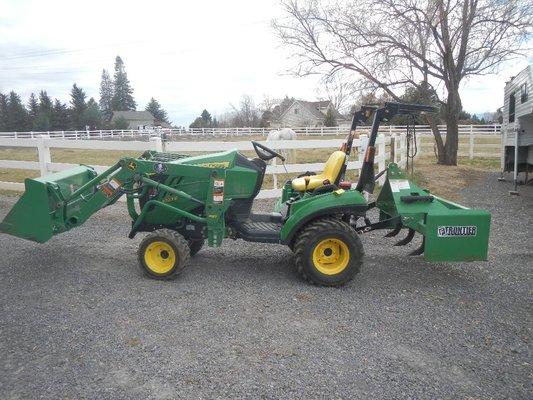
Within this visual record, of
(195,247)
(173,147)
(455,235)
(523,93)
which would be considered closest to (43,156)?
(173,147)

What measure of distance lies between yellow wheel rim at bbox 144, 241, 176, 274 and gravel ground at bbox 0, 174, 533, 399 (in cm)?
17

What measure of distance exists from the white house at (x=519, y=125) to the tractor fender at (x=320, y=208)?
281 inches

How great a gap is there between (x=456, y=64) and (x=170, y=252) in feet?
43.3

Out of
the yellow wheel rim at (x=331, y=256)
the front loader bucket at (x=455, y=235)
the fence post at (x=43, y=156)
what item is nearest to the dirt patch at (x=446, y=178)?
the front loader bucket at (x=455, y=235)

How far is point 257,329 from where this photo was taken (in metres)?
3.66

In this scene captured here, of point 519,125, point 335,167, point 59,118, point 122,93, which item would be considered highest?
point 122,93

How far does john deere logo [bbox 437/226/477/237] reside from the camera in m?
4.57

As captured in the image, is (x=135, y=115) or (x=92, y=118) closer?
(x=92, y=118)

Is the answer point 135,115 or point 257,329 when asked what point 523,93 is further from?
point 135,115

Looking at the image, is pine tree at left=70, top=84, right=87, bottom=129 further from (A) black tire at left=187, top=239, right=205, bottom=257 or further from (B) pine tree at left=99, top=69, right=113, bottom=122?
(A) black tire at left=187, top=239, right=205, bottom=257

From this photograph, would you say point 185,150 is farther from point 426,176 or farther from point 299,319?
point 426,176

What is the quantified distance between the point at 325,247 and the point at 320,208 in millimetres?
411

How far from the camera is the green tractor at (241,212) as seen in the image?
4.58m

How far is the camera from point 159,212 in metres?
4.98
